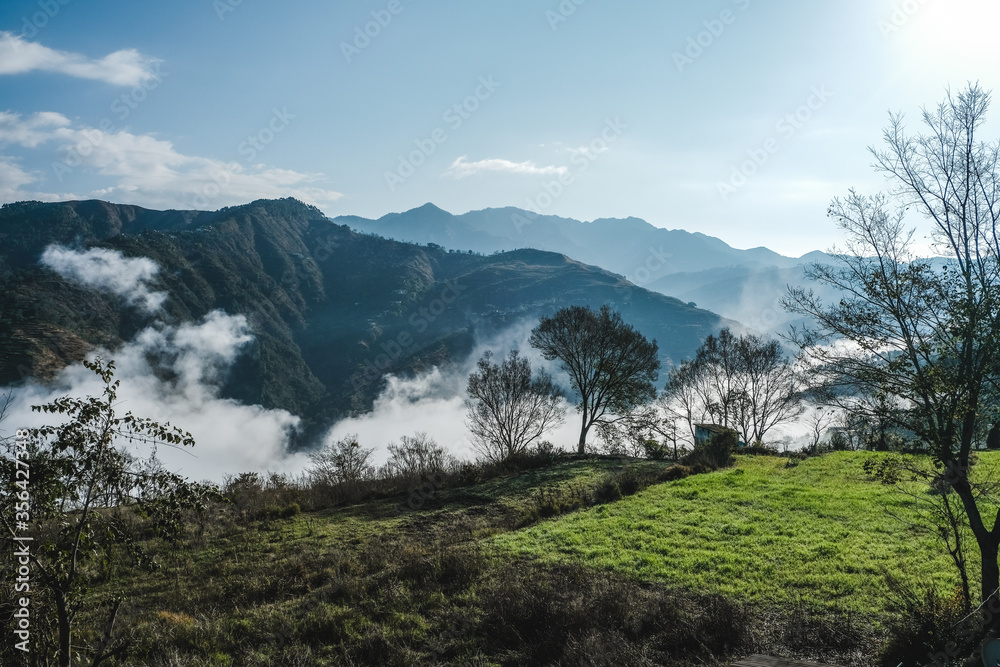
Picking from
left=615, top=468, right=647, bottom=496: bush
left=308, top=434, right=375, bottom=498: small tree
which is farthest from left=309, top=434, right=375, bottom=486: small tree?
left=615, top=468, right=647, bottom=496: bush

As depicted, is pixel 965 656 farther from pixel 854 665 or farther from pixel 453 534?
pixel 453 534

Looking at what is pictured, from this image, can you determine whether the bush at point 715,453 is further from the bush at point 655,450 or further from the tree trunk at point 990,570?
the tree trunk at point 990,570

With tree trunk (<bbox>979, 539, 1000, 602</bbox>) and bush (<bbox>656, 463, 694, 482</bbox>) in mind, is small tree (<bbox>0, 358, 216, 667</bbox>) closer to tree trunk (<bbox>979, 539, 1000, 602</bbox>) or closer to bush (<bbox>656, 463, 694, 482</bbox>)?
tree trunk (<bbox>979, 539, 1000, 602</bbox>)

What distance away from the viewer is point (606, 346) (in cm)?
3666

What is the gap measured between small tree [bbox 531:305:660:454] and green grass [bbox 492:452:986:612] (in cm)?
1732

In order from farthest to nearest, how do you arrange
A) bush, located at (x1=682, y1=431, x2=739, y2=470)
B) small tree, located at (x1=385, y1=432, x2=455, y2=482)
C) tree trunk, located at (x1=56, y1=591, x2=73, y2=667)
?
1. small tree, located at (x1=385, y1=432, x2=455, y2=482)
2. bush, located at (x1=682, y1=431, x2=739, y2=470)
3. tree trunk, located at (x1=56, y1=591, x2=73, y2=667)

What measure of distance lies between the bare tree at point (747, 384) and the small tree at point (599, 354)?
11950mm

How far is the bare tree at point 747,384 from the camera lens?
4603cm

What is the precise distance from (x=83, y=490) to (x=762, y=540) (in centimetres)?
1348

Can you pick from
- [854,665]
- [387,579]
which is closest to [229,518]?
[387,579]

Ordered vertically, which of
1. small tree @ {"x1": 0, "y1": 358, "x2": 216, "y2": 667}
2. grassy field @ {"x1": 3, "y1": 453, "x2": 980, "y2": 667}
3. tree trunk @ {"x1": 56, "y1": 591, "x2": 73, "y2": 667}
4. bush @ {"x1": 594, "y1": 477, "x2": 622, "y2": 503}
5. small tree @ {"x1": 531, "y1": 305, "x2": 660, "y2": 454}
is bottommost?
grassy field @ {"x1": 3, "y1": 453, "x2": 980, "y2": 667}

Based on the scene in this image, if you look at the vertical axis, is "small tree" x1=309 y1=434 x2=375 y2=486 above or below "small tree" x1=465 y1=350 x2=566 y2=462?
below

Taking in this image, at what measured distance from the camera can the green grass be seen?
9977 mm

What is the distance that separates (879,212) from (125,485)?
11.8 m
